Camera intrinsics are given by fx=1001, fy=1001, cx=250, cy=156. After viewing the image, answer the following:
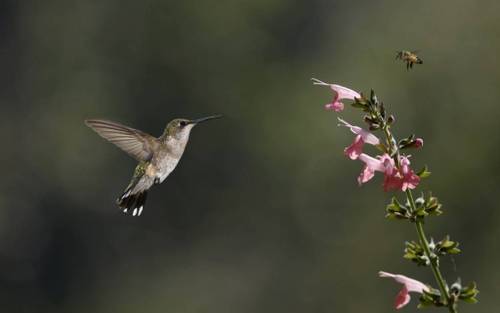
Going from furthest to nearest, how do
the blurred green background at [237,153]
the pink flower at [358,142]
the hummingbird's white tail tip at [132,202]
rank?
1. the blurred green background at [237,153]
2. the hummingbird's white tail tip at [132,202]
3. the pink flower at [358,142]

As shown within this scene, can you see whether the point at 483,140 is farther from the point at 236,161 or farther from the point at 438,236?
the point at 236,161

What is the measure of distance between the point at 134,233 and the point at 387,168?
18591 millimetres

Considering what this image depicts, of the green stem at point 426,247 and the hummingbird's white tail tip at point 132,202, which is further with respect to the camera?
the hummingbird's white tail tip at point 132,202

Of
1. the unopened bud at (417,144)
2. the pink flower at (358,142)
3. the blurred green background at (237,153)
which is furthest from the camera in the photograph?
the blurred green background at (237,153)

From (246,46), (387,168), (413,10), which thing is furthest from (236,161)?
(387,168)

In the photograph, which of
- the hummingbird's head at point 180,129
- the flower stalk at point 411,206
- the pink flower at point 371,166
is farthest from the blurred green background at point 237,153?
the flower stalk at point 411,206

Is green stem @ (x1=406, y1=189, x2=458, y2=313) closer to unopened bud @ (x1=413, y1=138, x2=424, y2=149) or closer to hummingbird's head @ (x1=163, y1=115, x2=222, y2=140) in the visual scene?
unopened bud @ (x1=413, y1=138, x2=424, y2=149)

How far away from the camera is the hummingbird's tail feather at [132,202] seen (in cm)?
482

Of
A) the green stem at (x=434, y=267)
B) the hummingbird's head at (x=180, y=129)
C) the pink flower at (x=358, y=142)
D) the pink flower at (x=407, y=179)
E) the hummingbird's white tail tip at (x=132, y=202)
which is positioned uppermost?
the pink flower at (x=358, y=142)

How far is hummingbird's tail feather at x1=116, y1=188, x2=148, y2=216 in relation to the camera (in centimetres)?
482

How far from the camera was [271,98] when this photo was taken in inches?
896

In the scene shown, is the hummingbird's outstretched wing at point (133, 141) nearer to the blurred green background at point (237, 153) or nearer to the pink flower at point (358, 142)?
the pink flower at point (358, 142)

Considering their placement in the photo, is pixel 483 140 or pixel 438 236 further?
pixel 483 140

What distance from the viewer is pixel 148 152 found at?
500cm
